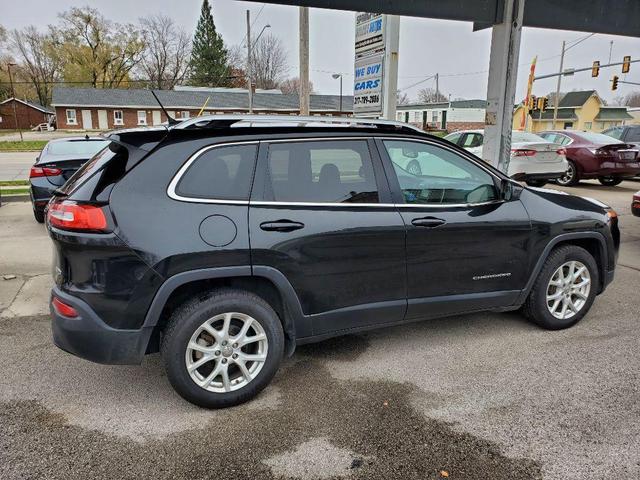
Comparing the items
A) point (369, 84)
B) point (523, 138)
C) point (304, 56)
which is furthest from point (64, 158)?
point (523, 138)

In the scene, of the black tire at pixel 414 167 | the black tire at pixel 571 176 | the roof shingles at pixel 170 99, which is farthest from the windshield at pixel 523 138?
the roof shingles at pixel 170 99

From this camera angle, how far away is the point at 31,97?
8175cm

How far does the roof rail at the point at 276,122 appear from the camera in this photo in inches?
126

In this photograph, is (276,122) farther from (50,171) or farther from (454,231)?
(50,171)

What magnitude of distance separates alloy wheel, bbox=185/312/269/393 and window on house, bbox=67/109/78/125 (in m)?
59.8

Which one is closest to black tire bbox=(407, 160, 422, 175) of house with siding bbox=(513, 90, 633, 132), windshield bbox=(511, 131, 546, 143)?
windshield bbox=(511, 131, 546, 143)

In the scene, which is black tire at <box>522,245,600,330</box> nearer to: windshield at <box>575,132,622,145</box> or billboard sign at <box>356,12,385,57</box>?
billboard sign at <box>356,12,385,57</box>

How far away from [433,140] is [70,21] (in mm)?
78094

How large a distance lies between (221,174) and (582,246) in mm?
3381

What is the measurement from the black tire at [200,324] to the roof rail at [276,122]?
1.10 meters

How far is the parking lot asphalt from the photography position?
8.60 feet

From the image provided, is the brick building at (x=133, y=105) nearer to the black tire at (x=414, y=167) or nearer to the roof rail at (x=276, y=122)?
the black tire at (x=414, y=167)

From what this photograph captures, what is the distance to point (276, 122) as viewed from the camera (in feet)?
11.0

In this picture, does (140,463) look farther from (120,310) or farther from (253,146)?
(253,146)
